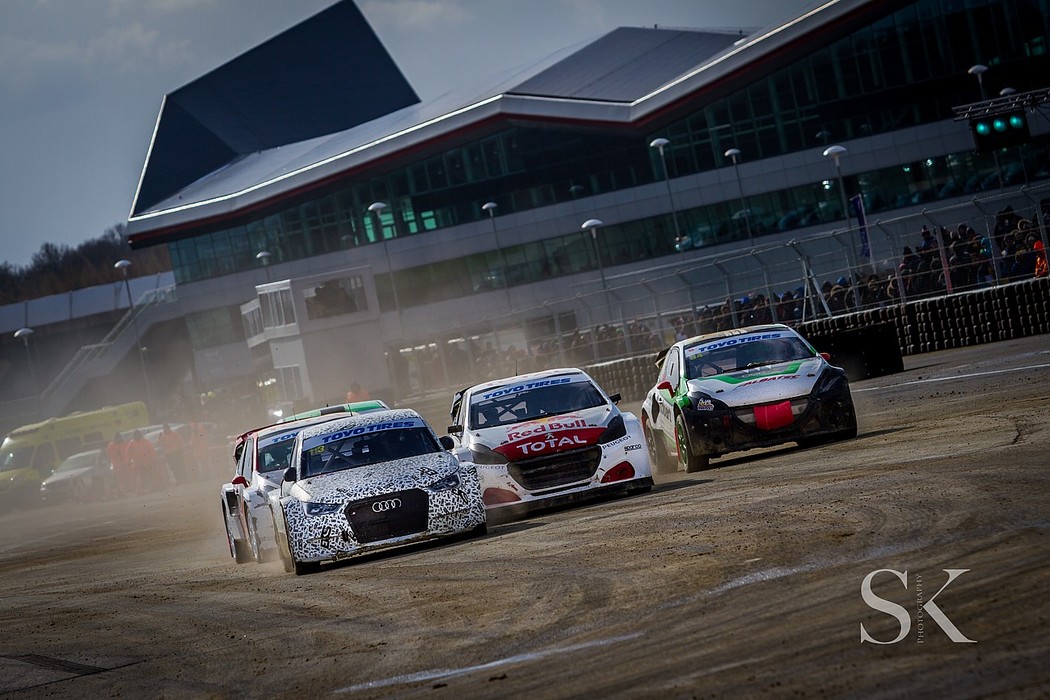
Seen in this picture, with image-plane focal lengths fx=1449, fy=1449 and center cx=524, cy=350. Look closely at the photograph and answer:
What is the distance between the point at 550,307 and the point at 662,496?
2542cm

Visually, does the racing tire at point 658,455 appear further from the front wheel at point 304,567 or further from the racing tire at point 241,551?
the front wheel at point 304,567

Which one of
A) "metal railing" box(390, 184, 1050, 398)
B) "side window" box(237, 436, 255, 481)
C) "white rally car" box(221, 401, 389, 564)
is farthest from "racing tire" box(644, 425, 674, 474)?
"metal railing" box(390, 184, 1050, 398)

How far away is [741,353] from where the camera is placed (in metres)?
16.8

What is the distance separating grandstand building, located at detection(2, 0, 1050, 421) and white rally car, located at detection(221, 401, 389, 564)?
2667 centimetres

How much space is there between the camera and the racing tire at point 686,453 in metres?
16.1

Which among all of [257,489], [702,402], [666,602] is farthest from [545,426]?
[666,602]

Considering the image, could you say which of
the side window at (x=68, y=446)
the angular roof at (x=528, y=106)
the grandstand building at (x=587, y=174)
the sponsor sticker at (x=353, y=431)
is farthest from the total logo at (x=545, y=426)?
the angular roof at (x=528, y=106)

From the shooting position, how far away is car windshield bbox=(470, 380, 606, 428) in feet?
52.3

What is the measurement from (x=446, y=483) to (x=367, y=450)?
1352mm

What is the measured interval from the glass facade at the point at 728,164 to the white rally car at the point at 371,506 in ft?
150

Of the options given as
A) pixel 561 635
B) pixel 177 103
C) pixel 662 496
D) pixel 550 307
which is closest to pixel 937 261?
pixel 550 307

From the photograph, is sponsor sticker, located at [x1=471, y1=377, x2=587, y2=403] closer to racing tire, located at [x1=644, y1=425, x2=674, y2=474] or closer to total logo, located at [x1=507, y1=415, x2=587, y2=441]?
total logo, located at [x1=507, y1=415, x2=587, y2=441]

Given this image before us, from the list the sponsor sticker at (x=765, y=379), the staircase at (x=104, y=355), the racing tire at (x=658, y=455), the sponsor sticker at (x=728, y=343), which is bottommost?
the racing tire at (x=658, y=455)

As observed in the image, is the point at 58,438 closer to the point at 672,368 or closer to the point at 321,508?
the point at 672,368
